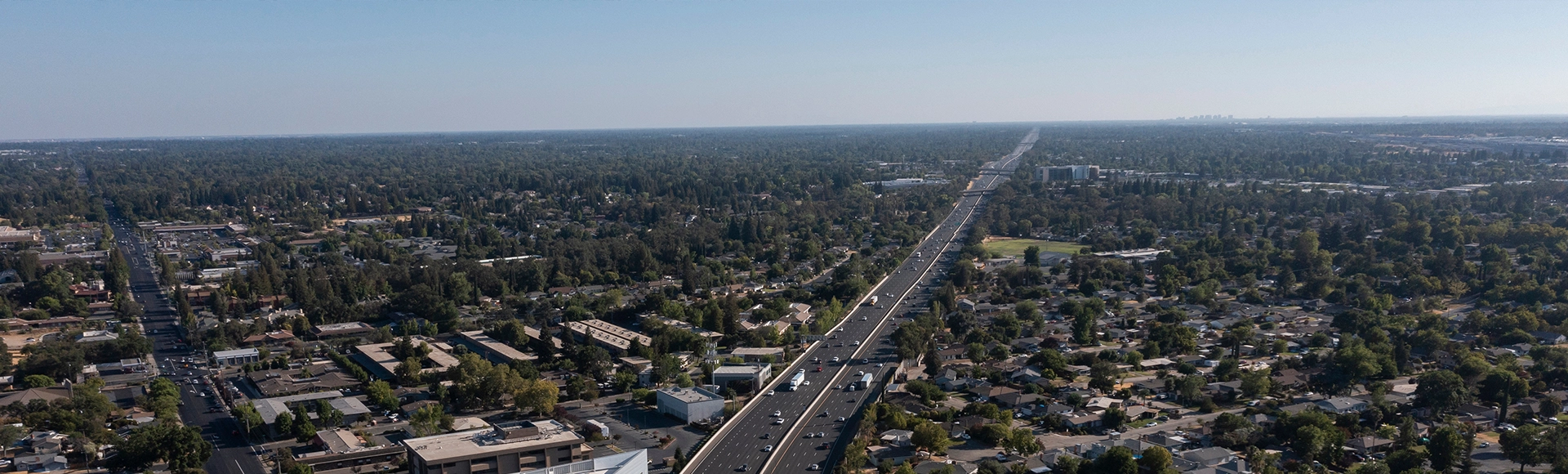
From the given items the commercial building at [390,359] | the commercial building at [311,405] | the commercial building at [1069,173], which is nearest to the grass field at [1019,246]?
the commercial building at [390,359]

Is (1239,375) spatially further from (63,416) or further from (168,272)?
(168,272)

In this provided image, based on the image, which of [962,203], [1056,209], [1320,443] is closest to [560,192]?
[962,203]

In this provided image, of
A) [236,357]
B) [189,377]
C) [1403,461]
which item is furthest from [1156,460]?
[236,357]

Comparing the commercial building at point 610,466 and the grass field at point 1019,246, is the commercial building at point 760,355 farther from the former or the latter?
the grass field at point 1019,246

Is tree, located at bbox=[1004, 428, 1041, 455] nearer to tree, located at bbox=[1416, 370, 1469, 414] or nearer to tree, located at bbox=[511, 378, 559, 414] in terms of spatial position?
tree, located at bbox=[1416, 370, 1469, 414]

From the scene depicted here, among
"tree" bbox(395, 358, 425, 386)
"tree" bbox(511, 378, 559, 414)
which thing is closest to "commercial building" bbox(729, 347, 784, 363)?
"tree" bbox(511, 378, 559, 414)

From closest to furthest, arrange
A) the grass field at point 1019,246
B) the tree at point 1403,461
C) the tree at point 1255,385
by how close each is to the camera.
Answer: the tree at point 1403,461
the tree at point 1255,385
the grass field at point 1019,246
